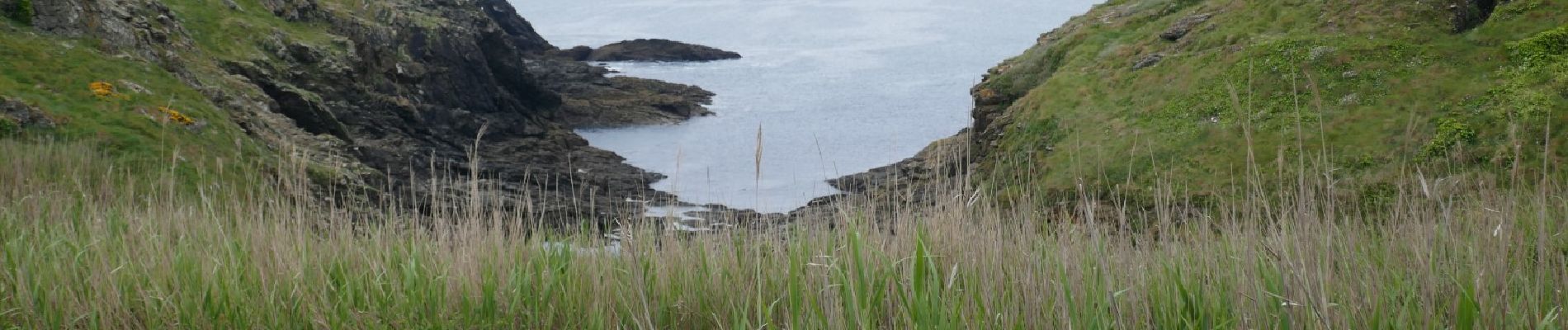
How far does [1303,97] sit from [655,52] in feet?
238

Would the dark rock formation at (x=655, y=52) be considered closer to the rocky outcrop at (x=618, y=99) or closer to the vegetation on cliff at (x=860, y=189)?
the rocky outcrop at (x=618, y=99)

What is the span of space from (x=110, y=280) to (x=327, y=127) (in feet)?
104

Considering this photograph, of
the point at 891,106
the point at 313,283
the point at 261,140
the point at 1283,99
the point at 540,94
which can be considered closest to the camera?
the point at 313,283

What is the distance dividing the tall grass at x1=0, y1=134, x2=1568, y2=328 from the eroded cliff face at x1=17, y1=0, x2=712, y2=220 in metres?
13.1

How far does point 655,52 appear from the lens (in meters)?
92.2

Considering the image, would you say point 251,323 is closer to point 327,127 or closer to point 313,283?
point 313,283

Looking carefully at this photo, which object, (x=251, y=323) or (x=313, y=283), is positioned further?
(x=313, y=283)

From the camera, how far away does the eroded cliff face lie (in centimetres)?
3158

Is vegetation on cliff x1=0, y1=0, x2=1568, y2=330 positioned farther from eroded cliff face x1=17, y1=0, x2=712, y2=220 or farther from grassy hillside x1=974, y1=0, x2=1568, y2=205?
eroded cliff face x1=17, y1=0, x2=712, y2=220

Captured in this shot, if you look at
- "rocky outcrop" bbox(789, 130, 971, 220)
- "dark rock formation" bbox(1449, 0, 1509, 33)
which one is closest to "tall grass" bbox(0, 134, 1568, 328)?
"rocky outcrop" bbox(789, 130, 971, 220)

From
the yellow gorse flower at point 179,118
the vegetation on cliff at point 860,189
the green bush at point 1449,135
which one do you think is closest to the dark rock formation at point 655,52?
the vegetation on cliff at point 860,189

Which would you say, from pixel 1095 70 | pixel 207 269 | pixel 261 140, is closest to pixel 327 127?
pixel 261 140

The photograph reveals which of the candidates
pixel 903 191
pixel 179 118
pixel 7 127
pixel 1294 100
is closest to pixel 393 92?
pixel 179 118

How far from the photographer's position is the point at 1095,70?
3012 centimetres
